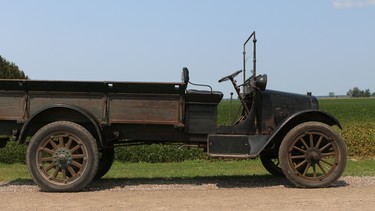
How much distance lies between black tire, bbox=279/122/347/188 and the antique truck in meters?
0.01

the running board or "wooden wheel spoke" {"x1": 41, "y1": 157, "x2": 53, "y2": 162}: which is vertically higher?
the running board

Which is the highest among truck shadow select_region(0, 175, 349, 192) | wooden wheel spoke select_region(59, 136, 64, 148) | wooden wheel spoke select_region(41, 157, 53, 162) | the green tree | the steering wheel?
the green tree

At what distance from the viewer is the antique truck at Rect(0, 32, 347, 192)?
6.67 m

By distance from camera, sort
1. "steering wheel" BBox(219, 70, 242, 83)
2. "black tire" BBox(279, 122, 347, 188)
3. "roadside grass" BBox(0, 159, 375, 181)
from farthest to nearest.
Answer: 1. "roadside grass" BBox(0, 159, 375, 181)
2. "steering wheel" BBox(219, 70, 242, 83)
3. "black tire" BBox(279, 122, 347, 188)

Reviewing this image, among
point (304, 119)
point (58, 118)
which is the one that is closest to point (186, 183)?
point (304, 119)

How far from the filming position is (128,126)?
22.9 ft

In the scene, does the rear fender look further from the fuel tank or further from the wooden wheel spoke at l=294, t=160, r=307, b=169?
the wooden wheel spoke at l=294, t=160, r=307, b=169

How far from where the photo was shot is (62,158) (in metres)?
6.64

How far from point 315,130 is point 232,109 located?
1.44 metres

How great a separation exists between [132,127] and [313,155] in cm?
266

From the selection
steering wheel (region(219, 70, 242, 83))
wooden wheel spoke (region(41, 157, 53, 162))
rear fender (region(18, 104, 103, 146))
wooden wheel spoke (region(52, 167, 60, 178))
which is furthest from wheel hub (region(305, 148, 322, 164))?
wooden wheel spoke (region(41, 157, 53, 162))

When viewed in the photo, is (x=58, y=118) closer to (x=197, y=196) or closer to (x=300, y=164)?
(x=197, y=196)

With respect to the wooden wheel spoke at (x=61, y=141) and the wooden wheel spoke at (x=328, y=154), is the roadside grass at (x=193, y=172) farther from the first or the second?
the wooden wheel spoke at (x=61, y=141)

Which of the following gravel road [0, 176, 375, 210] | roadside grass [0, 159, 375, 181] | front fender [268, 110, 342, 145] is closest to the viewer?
gravel road [0, 176, 375, 210]
